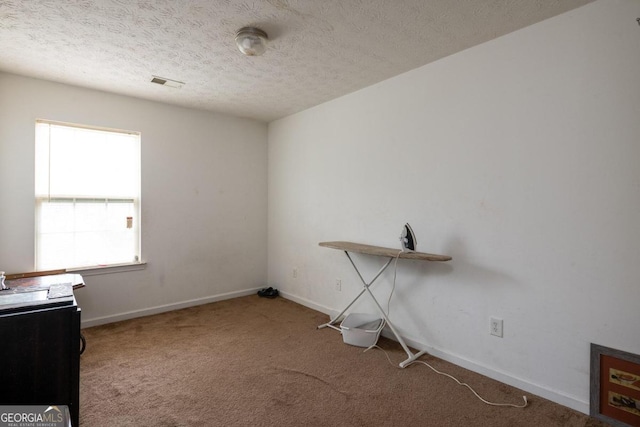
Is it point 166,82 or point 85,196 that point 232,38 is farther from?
point 85,196

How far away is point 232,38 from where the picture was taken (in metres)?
2.23

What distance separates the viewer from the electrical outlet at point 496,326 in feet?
7.34

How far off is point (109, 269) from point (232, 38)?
2.59m

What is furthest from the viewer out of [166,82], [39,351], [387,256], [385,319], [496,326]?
[166,82]

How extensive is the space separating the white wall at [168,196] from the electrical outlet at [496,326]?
9.82 feet

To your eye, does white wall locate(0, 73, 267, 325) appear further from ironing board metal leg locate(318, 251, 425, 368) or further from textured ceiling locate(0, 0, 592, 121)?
ironing board metal leg locate(318, 251, 425, 368)

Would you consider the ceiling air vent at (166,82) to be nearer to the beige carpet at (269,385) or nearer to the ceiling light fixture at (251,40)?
the ceiling light fixture at (251,40)

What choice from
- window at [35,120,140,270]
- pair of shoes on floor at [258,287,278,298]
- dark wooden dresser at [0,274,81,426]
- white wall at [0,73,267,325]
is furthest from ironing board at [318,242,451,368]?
window at [35,120,140,270]

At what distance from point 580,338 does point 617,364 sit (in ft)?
0.61

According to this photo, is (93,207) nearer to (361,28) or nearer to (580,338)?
(361,28)

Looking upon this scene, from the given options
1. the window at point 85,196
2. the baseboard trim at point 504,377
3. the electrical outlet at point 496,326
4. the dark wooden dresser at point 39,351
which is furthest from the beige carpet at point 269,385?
the window at point 85,196

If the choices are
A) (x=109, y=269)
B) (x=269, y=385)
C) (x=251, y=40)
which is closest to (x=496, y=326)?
(x=269, y=385)

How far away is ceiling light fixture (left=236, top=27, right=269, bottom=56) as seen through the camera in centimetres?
211

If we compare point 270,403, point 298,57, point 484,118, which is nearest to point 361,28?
point 298,57
